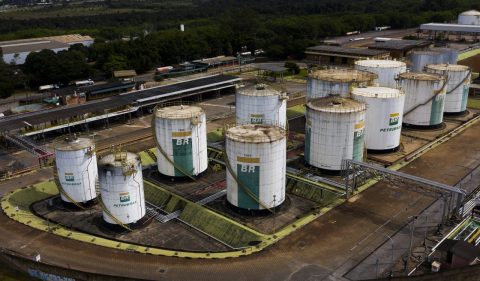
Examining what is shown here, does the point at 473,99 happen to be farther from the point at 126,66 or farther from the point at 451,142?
the point at 126,66

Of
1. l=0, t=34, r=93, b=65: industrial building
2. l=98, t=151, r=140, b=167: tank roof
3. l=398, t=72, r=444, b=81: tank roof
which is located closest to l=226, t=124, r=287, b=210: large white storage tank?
l=98, t=151, r=140, b=167: tank roof

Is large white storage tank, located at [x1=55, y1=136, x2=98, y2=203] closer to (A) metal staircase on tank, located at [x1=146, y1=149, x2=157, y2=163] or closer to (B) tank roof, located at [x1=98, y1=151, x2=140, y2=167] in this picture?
(B) tank roof, located at [x1=98, y1=151, x2=140, y2=167]

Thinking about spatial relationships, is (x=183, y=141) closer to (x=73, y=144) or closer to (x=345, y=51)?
(x=73, y=144)

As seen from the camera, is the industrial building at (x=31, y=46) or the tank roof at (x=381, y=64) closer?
the tank roof at (x=381, y=64)

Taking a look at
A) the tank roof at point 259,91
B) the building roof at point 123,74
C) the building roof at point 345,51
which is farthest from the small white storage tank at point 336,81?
the building roof at point 123,74

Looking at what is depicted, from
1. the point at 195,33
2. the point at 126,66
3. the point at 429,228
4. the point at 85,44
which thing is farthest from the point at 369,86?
the point at 85,44

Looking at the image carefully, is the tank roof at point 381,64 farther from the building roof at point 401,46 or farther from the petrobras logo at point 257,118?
the building roof at point 401,46
